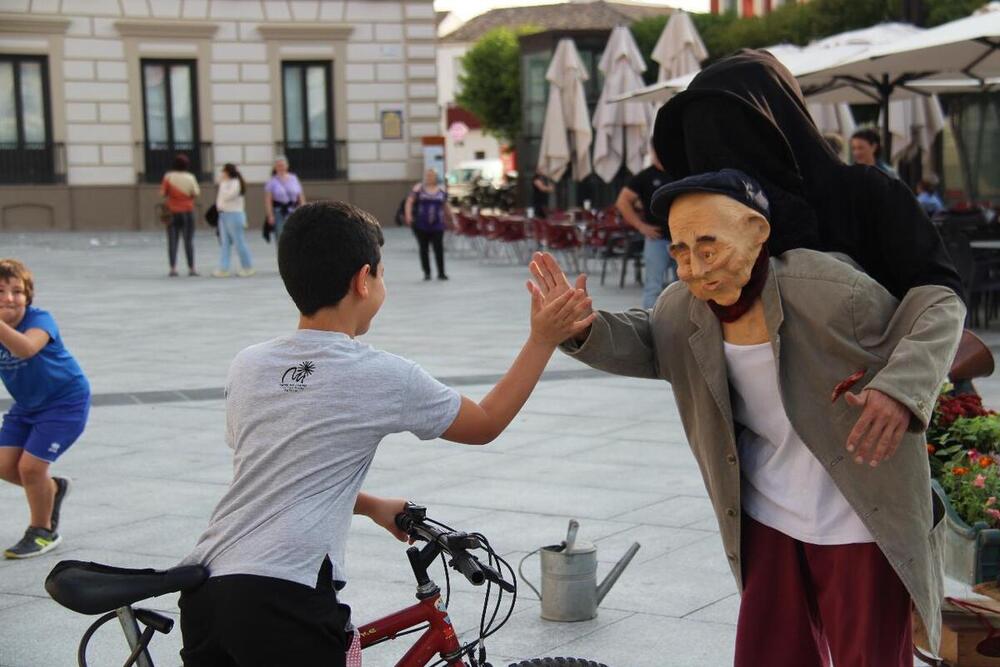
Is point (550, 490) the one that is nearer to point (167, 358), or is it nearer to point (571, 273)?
point (167, 358)

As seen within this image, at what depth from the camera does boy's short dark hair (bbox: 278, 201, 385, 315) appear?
289 cm

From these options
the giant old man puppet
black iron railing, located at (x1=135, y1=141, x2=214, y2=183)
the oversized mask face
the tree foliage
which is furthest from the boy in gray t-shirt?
the tree foliage

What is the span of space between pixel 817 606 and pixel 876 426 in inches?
24.6

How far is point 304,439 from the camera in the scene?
9.40 feet

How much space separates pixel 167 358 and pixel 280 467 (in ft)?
32.2

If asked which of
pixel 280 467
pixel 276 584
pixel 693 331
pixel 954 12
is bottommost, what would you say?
pixel 276 584

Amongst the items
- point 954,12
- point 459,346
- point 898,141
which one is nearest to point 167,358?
point 459,346

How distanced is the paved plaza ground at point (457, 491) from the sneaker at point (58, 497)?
0.34 ft

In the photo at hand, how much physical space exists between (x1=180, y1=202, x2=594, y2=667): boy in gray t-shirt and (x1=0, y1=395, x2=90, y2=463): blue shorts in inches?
126

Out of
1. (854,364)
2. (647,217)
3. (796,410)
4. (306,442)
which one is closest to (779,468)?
(796,410)

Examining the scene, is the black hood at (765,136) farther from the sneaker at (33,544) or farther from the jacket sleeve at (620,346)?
the sneaker at (33,544)

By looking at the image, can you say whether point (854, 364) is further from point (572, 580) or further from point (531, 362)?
point (572, 580)

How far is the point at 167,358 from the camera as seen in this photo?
12.4 meters

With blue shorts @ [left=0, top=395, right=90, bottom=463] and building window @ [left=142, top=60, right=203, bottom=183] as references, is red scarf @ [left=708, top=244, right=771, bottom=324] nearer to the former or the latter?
blue shorts @ [left=0, top=395, right=90, bottom=463]
